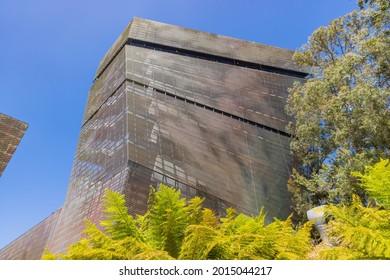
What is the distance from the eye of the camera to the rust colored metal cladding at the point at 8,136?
4554mm

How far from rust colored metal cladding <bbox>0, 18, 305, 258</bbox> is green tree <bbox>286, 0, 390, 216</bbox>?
181 cm

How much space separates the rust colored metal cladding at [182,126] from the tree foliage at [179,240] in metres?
7.31

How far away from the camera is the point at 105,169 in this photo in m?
14.3

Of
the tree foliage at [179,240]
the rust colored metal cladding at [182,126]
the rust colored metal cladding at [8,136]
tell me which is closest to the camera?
the tree foliage at [179,240]

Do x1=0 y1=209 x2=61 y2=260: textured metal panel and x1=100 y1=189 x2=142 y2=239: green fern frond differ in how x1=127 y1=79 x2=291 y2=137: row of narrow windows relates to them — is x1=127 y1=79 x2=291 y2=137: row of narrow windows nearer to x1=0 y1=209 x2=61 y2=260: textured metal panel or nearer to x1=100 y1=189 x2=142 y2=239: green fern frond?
x1=0 y1=209 x2=61 y2=260: textured metal panel

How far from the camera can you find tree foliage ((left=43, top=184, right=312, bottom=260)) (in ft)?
13.4

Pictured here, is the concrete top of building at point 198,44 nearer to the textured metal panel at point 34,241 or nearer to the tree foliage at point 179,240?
the textured metal panel at point 34,241

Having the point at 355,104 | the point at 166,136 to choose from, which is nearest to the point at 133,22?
the point at 166,136

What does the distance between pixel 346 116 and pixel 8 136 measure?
14.0m

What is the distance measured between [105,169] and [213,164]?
15.6 ft

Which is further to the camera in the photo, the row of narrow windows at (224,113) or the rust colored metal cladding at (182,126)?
the row of narrow windows at (224,113)

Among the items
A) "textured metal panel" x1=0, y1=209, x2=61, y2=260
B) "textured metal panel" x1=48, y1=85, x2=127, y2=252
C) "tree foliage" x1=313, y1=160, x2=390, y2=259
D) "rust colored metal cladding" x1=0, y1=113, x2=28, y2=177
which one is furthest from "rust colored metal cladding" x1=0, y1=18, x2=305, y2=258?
"tree foliage" x1=313, y1=160, x2=390, y2=259

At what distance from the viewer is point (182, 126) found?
16.8 metres

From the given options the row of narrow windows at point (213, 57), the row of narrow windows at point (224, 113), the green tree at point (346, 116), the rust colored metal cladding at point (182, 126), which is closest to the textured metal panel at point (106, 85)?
the rust colored metal cladding at point (182, 126)
